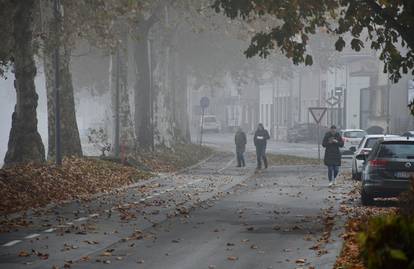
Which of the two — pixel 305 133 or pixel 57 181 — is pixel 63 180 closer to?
pixel 57 181

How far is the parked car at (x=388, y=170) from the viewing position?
2428cm

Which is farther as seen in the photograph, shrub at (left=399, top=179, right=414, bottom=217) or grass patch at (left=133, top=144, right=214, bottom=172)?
grass patch at (left=133, top=144, right=214, bottom=172)

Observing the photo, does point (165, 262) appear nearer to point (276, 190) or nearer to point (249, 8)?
point (249, 8)

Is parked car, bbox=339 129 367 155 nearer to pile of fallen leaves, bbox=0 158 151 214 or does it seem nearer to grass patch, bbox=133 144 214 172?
grass patch, bbox=133 144 214 172

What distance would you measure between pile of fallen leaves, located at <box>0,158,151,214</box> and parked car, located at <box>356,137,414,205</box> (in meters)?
6.43

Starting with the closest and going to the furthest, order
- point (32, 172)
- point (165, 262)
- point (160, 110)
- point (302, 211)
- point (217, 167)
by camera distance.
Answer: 1. point (165, 262)
2. point (302, 211)
3. point (32, 172)
4. point (217, 167)
5. point (160, 110)

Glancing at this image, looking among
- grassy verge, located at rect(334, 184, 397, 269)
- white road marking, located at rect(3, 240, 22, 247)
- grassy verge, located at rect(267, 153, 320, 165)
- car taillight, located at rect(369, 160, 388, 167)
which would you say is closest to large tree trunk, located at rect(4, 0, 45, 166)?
grassy verge, located at rect(334, 184, 397, 269)

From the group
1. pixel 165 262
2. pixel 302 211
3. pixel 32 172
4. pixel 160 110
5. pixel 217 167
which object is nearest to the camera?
pixel 165 262

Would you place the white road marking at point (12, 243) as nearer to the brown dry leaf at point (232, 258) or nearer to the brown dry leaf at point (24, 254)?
the brown dry leaf at point (24, 254)

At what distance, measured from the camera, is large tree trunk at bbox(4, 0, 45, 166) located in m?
29.6

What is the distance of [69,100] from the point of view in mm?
35281

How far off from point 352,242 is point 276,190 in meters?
14.8

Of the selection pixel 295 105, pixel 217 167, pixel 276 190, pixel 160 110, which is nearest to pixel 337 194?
pixel 276 190

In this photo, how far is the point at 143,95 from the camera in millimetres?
49125
